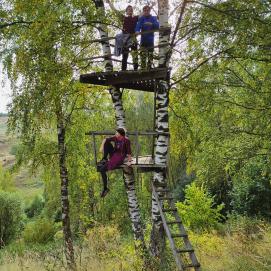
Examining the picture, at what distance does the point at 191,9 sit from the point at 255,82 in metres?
2.70

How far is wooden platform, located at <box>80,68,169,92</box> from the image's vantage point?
8.49 meters

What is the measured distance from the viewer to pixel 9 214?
31.6m

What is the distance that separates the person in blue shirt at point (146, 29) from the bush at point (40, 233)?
903 inches

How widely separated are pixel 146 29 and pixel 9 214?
87.3 ft

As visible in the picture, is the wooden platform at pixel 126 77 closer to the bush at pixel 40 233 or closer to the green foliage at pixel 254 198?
the green foliage at pixel 254 198

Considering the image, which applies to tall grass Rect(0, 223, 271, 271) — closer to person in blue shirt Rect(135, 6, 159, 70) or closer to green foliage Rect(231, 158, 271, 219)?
person in blue shirt Rect(135, 6, 159, 70)

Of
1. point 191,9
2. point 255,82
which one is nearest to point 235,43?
point 191,9

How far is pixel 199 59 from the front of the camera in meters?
9.26

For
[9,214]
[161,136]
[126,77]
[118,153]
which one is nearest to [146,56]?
[126,77]

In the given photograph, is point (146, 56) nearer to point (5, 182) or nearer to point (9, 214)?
point (9, 214)

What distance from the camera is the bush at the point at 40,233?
28.5 metres

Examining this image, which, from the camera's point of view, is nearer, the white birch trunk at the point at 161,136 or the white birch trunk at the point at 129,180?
the white birch trunk at the point at 161,136

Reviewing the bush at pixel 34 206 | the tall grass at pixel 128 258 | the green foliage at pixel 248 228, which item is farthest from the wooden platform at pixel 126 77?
the bush at pixel 34 206

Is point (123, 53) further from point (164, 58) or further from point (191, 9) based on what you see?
point (191, 9)
